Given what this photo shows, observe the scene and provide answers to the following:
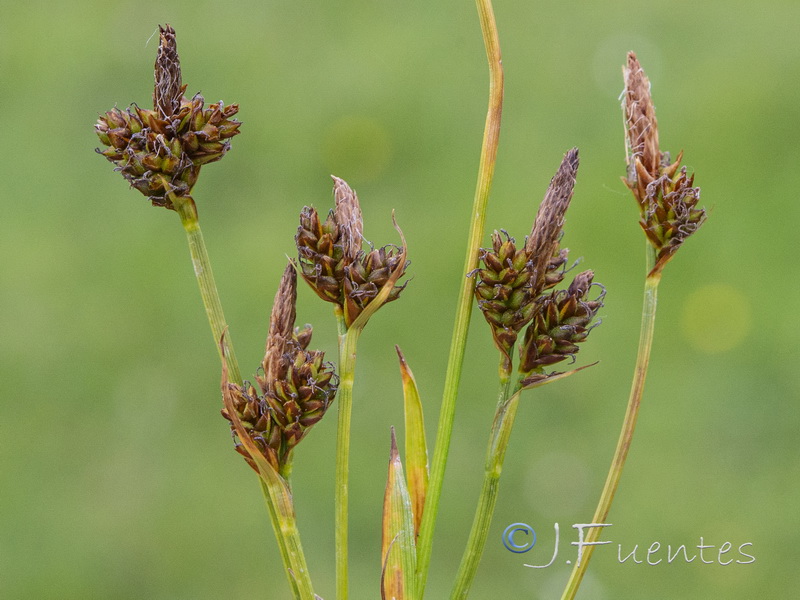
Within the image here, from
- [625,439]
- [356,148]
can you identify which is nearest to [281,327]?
[625,439]

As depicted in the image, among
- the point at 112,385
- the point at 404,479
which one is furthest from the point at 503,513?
the point at 404,479

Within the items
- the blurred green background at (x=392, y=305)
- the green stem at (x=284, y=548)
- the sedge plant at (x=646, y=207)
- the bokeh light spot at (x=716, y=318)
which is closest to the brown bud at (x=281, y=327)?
the green stem at (x=284, y=548)

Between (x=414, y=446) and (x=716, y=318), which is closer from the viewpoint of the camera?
(x=414, y=446)

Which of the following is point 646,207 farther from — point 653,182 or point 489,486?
point 489,486

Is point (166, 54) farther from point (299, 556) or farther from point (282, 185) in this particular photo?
point (282, 185)

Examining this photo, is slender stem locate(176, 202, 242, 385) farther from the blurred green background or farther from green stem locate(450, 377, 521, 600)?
the blurred green background

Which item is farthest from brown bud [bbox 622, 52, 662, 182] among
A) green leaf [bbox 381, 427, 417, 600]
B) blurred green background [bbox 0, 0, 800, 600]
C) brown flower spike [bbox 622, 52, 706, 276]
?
blurred green background [bbox 0, 0, 800, 600]
